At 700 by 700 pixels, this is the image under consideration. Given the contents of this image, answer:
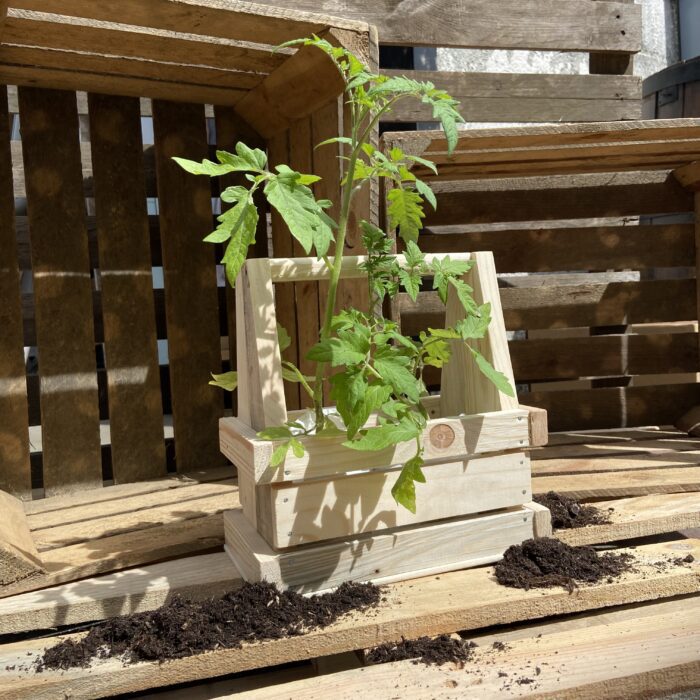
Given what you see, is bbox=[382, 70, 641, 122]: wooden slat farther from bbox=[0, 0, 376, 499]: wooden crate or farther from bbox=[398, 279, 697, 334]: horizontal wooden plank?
→ bbox=[0, 0, 376, 499]: wooden crate

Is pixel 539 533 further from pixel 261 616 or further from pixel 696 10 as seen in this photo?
pixel 696 10

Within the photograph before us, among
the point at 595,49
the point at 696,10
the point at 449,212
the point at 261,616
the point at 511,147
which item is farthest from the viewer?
the point at 696,10

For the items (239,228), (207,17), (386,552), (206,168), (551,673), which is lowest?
(551,673)

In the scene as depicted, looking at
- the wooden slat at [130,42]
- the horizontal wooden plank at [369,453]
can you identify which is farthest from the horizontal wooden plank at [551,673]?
the wooden slat at [130,42]

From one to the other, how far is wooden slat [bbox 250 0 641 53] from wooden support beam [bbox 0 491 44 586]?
9.40ft

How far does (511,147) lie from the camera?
120 inches

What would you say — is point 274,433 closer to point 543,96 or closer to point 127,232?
point 127,232

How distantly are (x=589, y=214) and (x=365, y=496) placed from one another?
268 centimetres

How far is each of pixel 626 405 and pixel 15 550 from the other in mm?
3179

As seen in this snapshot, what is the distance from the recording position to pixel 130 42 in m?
2.70

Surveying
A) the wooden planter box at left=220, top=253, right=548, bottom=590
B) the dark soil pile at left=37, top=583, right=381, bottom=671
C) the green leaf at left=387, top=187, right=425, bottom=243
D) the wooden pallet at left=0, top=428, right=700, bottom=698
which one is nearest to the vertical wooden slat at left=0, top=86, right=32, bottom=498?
the wooden pallet at left=0, top=428, right=700, bottom=698

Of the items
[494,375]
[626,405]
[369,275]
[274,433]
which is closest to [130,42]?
[369,275]

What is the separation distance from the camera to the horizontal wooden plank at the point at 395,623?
1.61 m

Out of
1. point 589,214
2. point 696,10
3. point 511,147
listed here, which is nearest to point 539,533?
point 511,147
